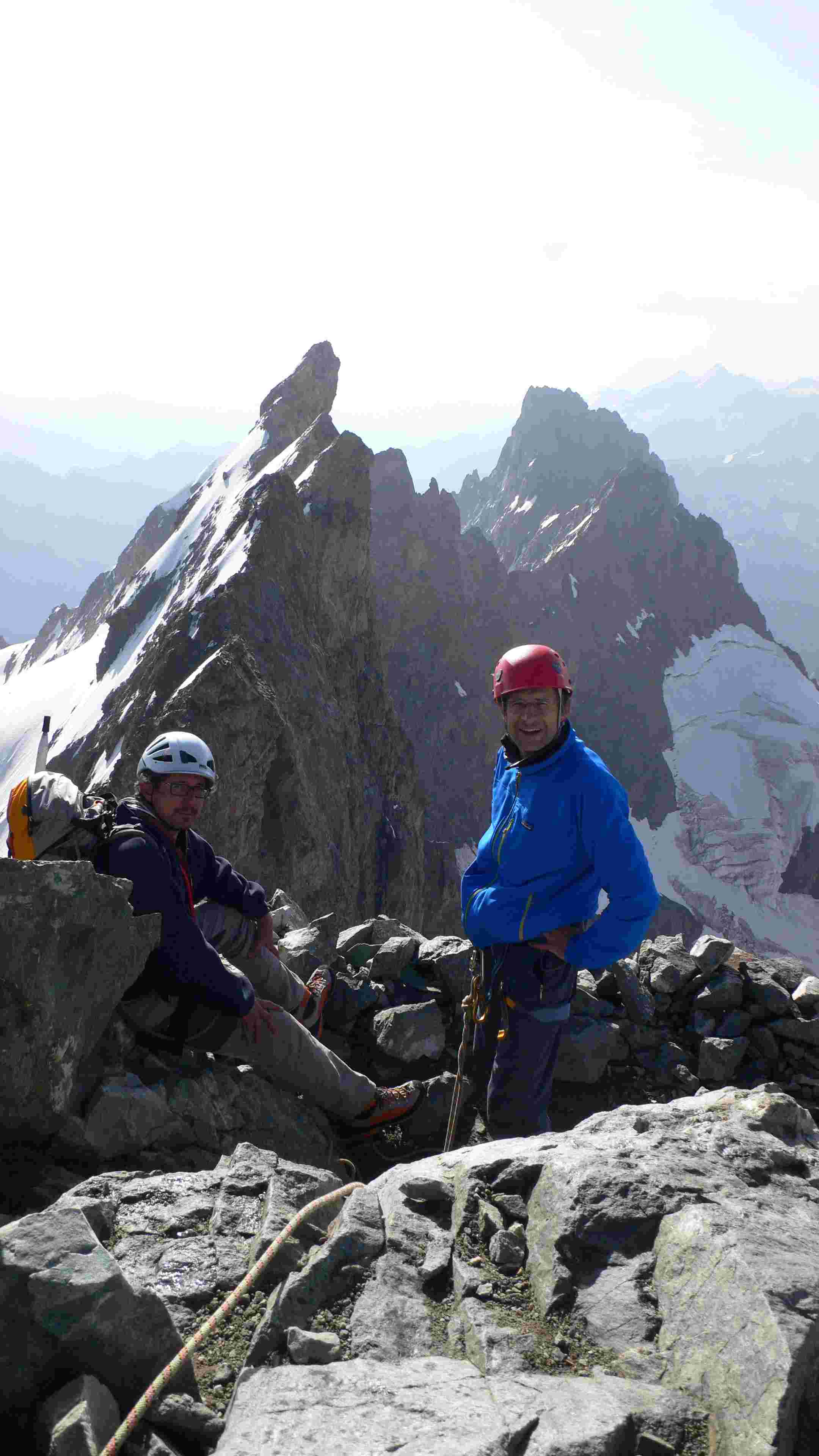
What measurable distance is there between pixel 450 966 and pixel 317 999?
1.65 metres

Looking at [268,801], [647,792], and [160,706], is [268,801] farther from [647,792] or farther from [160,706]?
[647,792]

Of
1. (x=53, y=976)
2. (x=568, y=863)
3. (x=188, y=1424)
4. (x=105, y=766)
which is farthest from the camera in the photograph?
(x=105, y=766)

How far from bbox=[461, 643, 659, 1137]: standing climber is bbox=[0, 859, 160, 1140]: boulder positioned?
2448mm

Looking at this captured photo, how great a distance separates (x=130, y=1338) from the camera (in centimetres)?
304

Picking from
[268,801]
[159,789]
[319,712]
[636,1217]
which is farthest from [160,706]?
[636,1217]

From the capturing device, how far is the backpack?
5961 mm

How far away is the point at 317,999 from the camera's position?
7723 millimetres

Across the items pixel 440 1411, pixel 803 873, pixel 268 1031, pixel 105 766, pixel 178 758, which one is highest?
pixel 178 758

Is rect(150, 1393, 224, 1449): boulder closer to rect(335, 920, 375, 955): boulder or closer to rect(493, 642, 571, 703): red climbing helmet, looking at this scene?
rect(493, 642, 571, 703): red climbing helmet

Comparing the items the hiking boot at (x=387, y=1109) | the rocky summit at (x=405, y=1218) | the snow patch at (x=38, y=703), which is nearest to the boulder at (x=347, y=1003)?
the rocky summit at (x=405, y=1218)

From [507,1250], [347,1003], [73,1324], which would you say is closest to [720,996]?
[347,1003]

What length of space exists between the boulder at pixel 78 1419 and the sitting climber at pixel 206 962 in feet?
9.99

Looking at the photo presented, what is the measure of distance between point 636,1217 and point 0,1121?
11.5 feet

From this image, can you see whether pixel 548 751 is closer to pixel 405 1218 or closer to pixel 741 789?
pixel 405 1218
